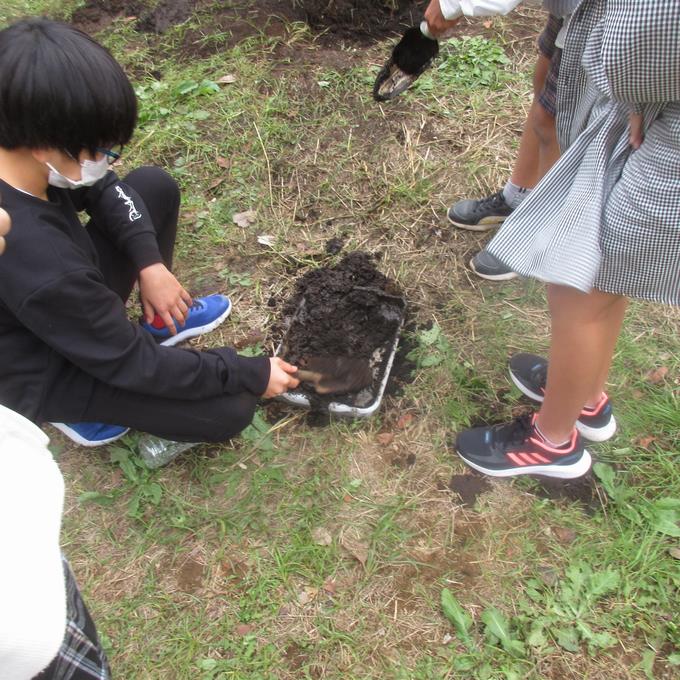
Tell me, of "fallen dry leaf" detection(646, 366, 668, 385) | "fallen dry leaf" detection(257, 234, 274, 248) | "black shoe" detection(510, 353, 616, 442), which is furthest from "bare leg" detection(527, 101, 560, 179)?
"fallen dry leaf" detection(257, 234, 274, 248)

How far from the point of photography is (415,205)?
2869 mm

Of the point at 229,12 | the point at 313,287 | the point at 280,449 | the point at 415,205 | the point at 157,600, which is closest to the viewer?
the point at 157,600

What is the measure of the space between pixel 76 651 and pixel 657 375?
2171 mm

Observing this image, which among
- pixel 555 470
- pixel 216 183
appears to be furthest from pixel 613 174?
pixel 216 183

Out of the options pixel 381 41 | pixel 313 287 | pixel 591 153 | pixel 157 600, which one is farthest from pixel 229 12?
pixel 157 600

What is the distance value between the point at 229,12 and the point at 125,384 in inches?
128

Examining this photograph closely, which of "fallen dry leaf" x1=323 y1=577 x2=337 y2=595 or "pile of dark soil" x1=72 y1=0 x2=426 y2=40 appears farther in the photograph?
"pile of dark soil" x1=72 y1=0 x2=426 y2=40

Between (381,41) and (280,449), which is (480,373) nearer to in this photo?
(280,449)

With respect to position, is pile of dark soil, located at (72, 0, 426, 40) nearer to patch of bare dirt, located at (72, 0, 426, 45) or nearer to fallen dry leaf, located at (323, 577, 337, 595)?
patch of bare dirt, located at (72, 0, 426, 45)

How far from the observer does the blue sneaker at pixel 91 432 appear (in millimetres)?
2115

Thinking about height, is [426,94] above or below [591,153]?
below

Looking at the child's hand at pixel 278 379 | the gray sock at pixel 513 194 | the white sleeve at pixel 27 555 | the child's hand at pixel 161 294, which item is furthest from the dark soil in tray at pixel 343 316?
the white sleeve at pixel 27 555

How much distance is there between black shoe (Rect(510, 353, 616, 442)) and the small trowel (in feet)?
1.91

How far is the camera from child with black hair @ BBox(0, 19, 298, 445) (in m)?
1.43
